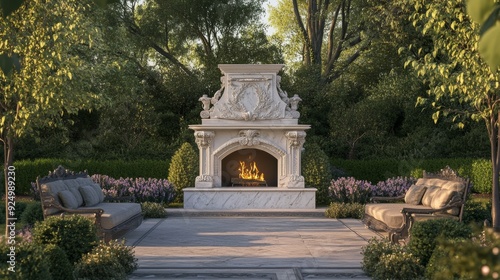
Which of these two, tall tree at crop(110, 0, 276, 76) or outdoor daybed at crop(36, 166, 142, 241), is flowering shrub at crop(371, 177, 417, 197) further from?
tall tree at crop(110, 0, 276, 76)

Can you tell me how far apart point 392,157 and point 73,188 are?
14.9m

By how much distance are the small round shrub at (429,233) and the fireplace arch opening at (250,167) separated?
11755mm

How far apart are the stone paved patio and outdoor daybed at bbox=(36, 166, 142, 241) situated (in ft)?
1.65

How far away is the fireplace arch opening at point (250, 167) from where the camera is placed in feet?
70.9

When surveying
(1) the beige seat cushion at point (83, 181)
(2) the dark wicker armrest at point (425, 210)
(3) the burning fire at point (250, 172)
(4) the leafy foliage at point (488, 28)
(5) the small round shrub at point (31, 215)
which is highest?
(4) the leafy foliage at point (488, 28)

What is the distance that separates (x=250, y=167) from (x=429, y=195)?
861 cm

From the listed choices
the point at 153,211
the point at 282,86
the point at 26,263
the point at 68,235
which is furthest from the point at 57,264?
the point at 282,86

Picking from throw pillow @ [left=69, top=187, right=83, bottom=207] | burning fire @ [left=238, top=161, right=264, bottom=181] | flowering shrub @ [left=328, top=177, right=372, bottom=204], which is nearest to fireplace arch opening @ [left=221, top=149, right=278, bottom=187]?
burning fire @ [left=238, top=161, right=264, bottom=181]

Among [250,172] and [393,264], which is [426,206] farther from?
[250,172]

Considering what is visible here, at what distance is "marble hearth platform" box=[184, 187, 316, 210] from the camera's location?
2038cm

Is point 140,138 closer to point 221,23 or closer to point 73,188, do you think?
point 221,23

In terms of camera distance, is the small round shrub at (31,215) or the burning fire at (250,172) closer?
the small round shrub at (31,215)

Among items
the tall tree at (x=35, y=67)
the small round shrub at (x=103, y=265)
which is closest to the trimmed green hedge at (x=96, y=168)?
the tall tree at (x=35, y=67)

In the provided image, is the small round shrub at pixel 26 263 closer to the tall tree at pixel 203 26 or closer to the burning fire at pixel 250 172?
the burning fire at pixel 250 172
